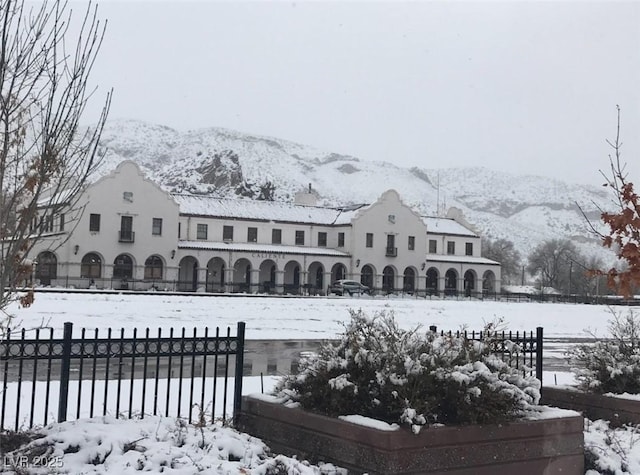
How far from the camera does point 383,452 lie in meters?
6.36

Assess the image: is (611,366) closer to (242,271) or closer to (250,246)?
(250,246)

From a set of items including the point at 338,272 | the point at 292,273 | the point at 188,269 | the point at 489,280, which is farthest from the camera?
the point at 489,280

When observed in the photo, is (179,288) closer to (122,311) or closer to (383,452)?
(122,311)

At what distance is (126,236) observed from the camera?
60094 millimetres

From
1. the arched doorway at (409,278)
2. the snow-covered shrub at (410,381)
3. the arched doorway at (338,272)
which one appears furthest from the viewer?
the arched doorway at (409,278)

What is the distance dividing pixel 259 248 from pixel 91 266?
1468cm

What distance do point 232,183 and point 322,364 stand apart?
15033cm

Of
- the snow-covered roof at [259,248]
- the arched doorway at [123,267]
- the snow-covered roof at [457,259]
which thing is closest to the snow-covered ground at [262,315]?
the snow-covered roof at [259,248]

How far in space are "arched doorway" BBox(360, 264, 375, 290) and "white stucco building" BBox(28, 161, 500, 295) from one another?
99 millimetres

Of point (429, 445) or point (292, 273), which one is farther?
point (292, 273)

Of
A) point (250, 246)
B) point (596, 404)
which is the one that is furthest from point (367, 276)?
point (596, 404)

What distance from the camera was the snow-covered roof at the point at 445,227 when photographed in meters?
78.8

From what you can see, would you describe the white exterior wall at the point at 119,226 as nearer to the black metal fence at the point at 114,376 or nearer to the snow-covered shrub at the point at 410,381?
the black metal fence at the point at 114,376

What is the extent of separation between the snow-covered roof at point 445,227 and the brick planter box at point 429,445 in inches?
2787
